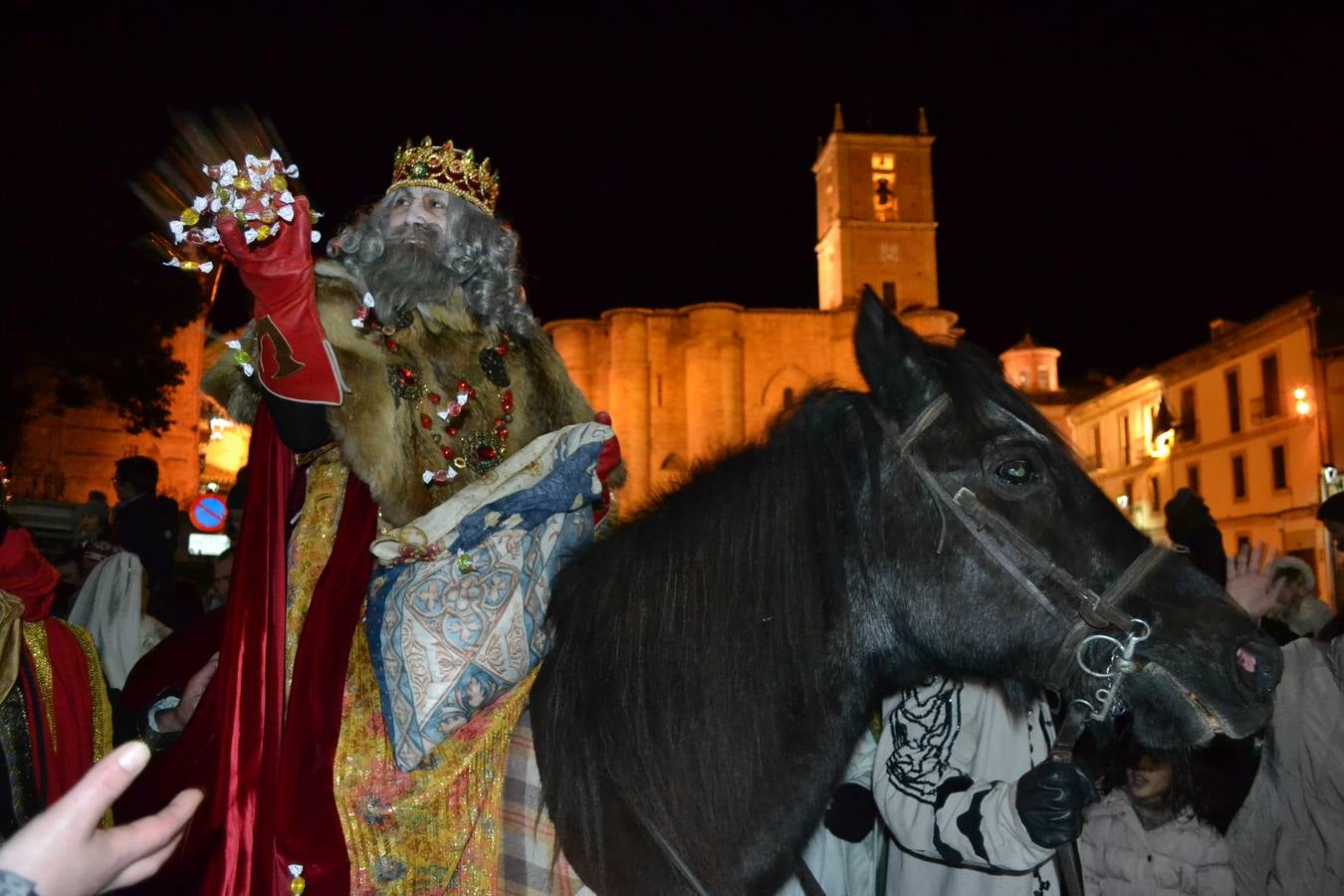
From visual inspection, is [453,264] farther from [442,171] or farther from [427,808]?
[427,808]

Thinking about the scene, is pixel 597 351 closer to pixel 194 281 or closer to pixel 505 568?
pixel 194 281

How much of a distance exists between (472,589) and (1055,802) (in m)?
1.57

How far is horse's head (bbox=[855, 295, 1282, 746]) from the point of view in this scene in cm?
201

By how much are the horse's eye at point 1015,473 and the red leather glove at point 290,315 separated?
5.41 feet

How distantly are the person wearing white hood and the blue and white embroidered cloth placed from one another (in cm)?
450

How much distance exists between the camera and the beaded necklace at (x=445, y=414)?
106 inches

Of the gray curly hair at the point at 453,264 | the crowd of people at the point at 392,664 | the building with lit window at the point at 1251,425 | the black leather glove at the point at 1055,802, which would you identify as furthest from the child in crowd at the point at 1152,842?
the building with lit window at the point at 1251,425

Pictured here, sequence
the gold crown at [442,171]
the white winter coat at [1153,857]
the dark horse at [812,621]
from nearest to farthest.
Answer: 1. the dark horse at [812,621]
2. the gold crown at [442,171]
3. the white winter coat at [1153,857]

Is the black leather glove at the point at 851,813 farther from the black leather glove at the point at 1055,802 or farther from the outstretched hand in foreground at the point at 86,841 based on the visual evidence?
the outstretched hand in foreground at the point at 86,841

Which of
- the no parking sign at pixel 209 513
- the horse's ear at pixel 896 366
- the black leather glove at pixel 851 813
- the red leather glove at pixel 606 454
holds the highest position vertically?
the no parking sign at pixel 209 513

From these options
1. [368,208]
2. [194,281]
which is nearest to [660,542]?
[368,208]

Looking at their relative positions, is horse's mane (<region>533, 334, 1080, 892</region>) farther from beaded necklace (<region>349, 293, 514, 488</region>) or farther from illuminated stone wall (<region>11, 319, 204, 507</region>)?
illuminated stone wall (<region>11, 319, 204, 507</region>)

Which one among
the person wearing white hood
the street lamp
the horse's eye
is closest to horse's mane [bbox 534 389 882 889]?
the horse's eye

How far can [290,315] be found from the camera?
7.72 ft
